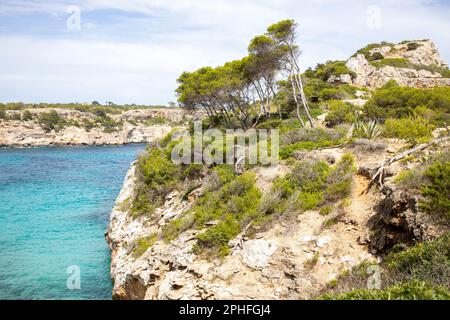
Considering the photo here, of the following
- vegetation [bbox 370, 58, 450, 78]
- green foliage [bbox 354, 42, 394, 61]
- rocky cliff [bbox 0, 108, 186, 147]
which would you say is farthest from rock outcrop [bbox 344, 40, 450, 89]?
rocky cliff [bbox 0, 108, 186, 147]

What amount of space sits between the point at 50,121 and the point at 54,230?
69317 mm

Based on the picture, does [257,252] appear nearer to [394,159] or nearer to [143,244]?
[394,159]

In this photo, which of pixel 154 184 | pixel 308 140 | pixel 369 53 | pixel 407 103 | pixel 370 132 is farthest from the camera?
pixel 369 53

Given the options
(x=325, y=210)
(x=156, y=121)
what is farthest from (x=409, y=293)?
(x=156, y=121)

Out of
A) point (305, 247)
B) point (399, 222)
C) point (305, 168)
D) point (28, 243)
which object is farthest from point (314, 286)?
point (28, 243)

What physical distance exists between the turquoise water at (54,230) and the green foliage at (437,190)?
42.4 feet

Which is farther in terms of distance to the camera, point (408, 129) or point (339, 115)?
point (339, 115)

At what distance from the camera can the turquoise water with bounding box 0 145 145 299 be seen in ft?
50.1

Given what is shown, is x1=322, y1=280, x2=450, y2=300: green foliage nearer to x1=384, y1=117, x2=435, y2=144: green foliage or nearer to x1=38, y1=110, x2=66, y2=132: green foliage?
x1=384, y1=117, x2=435, y2=144: green foliage

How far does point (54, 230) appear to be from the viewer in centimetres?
2181

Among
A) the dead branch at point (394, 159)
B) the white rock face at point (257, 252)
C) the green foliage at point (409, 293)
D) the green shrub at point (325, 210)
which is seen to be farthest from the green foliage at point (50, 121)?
the green foliage at point (409, 293)

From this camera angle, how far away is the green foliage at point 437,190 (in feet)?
23.8
